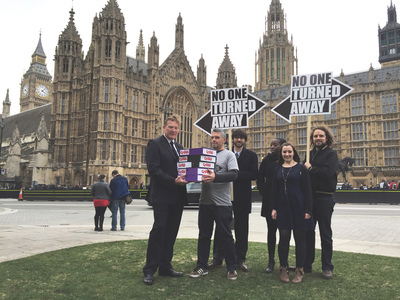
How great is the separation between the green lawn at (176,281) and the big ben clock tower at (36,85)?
11084 centimetres

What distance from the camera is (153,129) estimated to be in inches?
Result: 1827

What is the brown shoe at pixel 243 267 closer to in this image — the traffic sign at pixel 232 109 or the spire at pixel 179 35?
the traffic sign at pixel 232 109

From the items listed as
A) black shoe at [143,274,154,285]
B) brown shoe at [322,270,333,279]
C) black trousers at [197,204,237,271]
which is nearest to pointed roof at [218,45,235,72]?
black trousers at [197,204,237,271]

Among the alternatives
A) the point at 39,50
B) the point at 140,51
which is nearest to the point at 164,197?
the point at 140,51

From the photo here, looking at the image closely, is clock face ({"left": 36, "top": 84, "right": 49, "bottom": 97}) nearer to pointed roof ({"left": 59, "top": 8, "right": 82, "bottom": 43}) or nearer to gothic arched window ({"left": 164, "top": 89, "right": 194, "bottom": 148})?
pointed roof ({"left": 59, "top": 8, "right": 82, "bottom": 43})

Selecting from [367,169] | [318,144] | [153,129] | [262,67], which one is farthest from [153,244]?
[262,67]

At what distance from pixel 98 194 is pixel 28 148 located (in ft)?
168

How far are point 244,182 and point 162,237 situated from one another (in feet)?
5.53

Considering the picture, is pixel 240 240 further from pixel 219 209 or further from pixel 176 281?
pixel 176 281

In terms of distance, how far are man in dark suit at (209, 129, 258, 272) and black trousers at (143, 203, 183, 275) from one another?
0.86m

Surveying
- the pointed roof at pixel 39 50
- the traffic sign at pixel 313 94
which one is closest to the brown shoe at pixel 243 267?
the traffic sign at pixel 313 94

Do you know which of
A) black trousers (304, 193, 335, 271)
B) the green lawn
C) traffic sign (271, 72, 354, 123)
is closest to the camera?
the green lawn

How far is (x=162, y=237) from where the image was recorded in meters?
5.06

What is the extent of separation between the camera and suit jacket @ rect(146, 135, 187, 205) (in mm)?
4959
